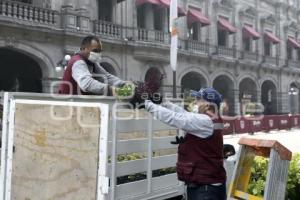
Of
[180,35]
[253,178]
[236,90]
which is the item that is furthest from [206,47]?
[253,178]

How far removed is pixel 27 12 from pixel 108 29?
4653mm

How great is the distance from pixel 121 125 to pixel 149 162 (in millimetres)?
664

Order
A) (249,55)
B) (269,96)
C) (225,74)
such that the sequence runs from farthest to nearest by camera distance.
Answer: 1. (269,96)
2. (249,55)
3. (225,74)

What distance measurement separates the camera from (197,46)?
90.8ft

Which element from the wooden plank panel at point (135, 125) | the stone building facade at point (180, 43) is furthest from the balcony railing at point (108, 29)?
the wooden plank panel at point (135, 125)

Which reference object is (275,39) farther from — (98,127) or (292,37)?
(98,127)

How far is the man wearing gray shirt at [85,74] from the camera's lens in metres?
4.24

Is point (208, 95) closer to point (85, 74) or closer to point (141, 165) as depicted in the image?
point (141, 165)

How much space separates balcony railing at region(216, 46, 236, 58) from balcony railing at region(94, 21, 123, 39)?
8916mm

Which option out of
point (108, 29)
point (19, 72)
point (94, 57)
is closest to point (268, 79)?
point (108, 29)

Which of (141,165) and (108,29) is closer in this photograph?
(141,165)

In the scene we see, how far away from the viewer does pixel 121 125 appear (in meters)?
3.87

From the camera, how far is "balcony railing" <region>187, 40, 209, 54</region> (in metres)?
27.1

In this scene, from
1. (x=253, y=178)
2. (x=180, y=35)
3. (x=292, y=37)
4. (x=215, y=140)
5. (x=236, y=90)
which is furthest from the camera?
(x=292, y=37)
